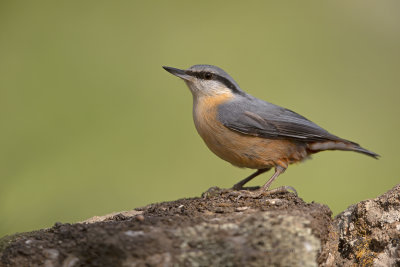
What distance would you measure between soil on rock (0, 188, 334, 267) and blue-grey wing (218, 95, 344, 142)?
1659mm

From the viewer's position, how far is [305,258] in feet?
10.5

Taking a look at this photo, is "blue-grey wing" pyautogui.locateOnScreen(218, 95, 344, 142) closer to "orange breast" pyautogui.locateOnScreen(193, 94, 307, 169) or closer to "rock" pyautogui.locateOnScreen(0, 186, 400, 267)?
"orange breast" pyautogui.locateOnScreen(193, 94, 307, 169)

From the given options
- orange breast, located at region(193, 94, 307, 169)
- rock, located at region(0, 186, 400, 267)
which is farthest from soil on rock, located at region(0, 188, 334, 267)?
orange breast, located at region(193, 94, 307, 169)

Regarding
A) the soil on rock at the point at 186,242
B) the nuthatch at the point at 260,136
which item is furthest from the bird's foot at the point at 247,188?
the soil on rock at the point at 186,242

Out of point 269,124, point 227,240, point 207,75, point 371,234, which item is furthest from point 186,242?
point 207,75

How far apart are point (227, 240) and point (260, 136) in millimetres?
2294

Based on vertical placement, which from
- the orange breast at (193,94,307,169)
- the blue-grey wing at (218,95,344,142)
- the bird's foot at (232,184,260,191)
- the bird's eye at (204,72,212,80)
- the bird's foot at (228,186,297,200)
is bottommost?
the bird's foot at (232,184,260,191)

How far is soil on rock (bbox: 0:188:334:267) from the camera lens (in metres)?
3.16

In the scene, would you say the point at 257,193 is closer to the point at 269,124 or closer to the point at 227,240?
the point at 269,124

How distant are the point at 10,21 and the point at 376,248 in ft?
26.9

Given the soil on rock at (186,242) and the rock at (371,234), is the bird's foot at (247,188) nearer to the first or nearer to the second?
the rock at (371,234)

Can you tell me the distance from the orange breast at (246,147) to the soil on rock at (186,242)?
151 centimetres

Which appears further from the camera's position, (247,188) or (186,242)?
(247,188)

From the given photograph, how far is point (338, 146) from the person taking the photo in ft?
17.8
